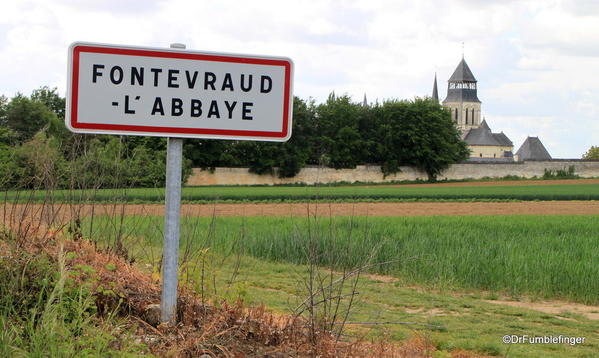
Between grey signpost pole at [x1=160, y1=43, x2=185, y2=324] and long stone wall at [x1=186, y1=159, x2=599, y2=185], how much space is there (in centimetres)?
5888

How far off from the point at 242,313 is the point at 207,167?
61530 millimetres

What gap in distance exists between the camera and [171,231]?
4035 millimetres

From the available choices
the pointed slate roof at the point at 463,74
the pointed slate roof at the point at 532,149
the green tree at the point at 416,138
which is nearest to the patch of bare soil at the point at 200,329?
the green tree at the point at 416,138

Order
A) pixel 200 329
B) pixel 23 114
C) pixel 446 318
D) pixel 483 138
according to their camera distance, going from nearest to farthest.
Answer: pixel 200 329, pixel 446 318, pixel 23 114, pixel 483 138

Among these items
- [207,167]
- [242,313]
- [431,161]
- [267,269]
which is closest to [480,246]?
[267,269]

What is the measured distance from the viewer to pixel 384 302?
9.35 meters

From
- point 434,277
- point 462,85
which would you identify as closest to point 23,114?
point 434,277

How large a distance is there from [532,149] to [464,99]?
3083 centimetres

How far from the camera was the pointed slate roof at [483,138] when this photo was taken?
15688 cm

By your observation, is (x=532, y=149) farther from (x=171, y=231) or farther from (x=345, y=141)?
(x=171, y=231)

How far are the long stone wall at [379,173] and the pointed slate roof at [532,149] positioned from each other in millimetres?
59425

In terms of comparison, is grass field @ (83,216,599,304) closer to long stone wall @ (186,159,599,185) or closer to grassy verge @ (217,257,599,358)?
grassy verge @ (217,257,599,358)

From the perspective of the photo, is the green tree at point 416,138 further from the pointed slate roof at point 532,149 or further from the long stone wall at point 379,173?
the pointed slate roof at point 532,149

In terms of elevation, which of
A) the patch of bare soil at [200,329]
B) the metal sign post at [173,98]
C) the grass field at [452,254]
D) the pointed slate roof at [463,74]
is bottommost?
the grass field at [452,254]
